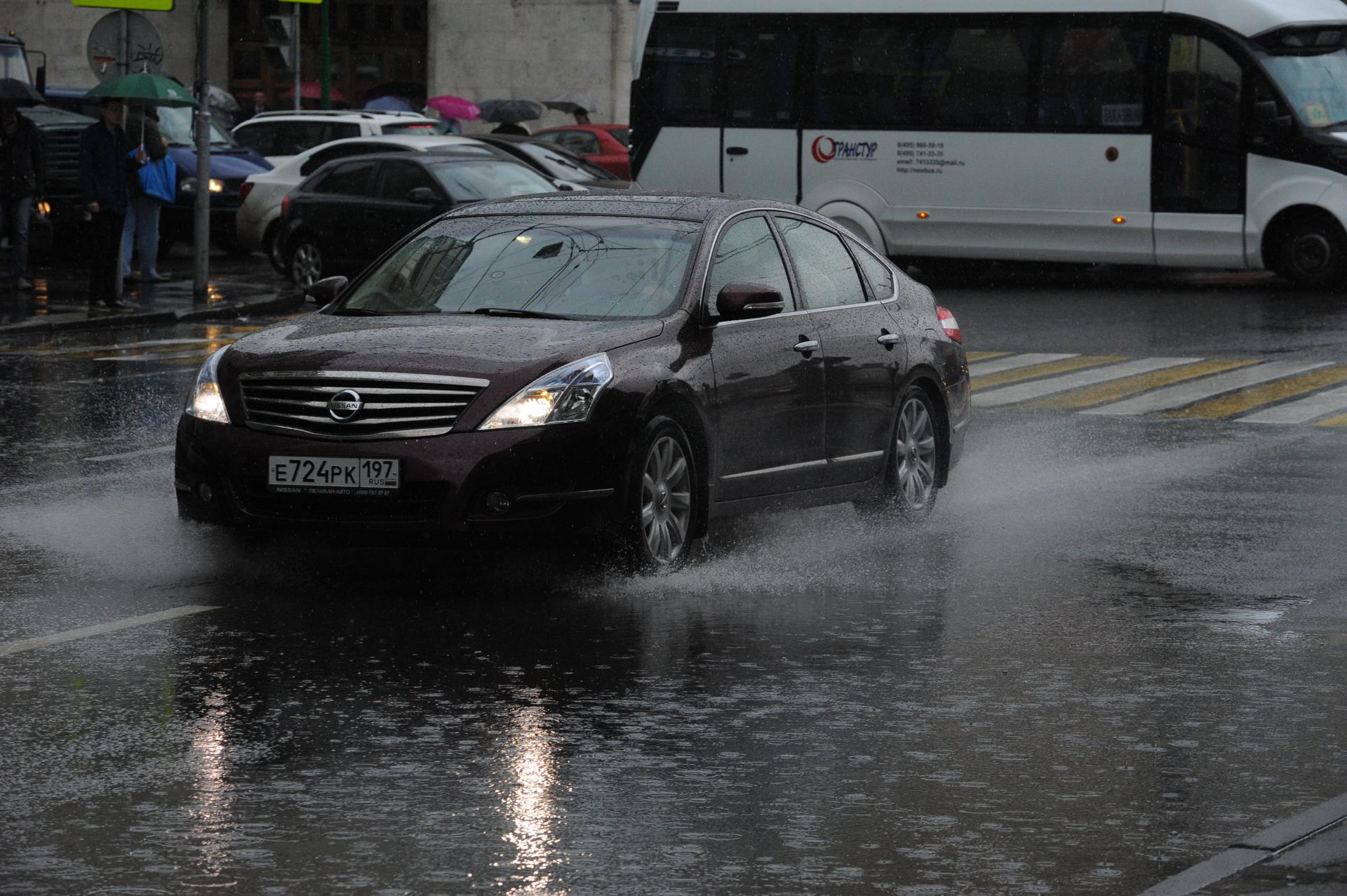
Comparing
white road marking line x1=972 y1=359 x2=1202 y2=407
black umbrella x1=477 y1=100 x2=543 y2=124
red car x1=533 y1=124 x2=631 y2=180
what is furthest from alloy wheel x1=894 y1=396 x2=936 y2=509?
black umbrella x1=477 y1=100 x2=543 y2=124

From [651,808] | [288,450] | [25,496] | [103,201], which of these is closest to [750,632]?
[288,450]

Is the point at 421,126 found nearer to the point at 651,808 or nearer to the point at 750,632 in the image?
the point at 750,632

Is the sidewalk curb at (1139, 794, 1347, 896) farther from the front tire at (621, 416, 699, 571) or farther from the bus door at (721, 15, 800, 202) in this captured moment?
the bus door at (721, 15, 800, 202)

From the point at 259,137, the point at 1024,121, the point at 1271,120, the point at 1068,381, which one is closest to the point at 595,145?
the point at 259,137

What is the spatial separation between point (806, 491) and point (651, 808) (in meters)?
4.44

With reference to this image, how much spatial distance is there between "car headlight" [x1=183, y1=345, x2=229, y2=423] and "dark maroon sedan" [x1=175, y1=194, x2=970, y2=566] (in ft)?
0.05

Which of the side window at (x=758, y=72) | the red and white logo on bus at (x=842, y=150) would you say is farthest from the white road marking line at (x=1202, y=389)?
the side window at (x=758, y=72)

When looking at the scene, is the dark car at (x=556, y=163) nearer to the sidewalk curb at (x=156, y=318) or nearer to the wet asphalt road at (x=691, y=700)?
the sidewalk curb at (x=156, y=318)

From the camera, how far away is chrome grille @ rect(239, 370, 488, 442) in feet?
28.2

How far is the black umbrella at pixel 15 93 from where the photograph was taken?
75.6 ft

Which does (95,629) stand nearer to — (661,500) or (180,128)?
(661,500)

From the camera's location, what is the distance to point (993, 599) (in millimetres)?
8773

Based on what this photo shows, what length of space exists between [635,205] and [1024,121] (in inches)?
650

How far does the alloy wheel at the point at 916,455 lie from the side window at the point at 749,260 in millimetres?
974
